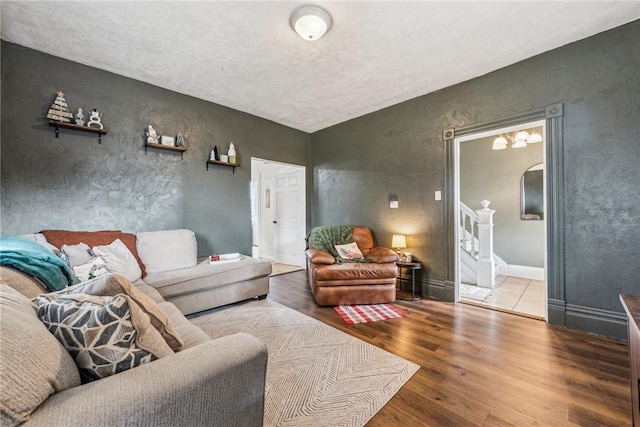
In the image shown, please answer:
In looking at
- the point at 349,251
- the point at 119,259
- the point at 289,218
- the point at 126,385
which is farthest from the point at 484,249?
the point at 119,259

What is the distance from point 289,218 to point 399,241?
8.23ft

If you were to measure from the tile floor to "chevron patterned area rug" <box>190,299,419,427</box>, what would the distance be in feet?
6.27

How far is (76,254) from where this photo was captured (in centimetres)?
222

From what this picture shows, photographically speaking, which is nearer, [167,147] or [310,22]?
[310,22]

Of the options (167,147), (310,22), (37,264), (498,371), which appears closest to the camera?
(37,264)

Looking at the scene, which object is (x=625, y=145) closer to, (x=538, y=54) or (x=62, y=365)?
(x=538, y=54)

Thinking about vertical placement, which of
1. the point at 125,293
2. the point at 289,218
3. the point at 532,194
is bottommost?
the point at 125,293

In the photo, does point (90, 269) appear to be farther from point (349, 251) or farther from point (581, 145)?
point (581, 145)

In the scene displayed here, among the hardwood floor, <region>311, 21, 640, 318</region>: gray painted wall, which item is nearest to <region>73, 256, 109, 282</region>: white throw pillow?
the hardwood floor

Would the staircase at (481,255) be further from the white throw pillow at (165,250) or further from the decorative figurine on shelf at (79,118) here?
the decorative figurine on shelf at (79,118)

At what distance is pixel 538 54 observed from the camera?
2.57m

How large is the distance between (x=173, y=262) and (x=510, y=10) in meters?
3.90

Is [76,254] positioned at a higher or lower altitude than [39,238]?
lower

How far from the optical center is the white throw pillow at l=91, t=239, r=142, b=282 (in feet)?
7.68
